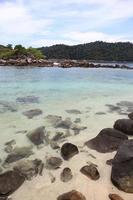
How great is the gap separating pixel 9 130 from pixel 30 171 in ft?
11.8

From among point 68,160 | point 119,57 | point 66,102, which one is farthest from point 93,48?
point 68,160

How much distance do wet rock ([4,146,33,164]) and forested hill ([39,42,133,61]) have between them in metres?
110

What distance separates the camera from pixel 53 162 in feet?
25.2

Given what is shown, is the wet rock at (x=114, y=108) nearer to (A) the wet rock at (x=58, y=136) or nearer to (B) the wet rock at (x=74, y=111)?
(B) the wet rock at (x=74, y=111)

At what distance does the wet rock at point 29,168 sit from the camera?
7.00 m

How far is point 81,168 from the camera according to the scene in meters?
7.32

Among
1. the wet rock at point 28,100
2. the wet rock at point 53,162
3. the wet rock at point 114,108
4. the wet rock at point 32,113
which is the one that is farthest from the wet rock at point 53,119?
the wet rock at point 28,100

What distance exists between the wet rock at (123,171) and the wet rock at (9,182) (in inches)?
85.8

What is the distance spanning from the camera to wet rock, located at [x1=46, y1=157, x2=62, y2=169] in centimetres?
748

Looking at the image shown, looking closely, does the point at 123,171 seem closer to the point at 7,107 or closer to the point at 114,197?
the point at 114,197

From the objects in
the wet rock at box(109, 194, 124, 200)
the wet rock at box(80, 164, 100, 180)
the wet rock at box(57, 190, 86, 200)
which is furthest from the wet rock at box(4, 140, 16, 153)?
the wet rock at box(109, 194, 124, 200)

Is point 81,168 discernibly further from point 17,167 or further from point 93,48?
point 93,48

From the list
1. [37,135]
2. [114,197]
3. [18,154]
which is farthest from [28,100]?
[114,197]

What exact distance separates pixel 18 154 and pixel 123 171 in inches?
128
